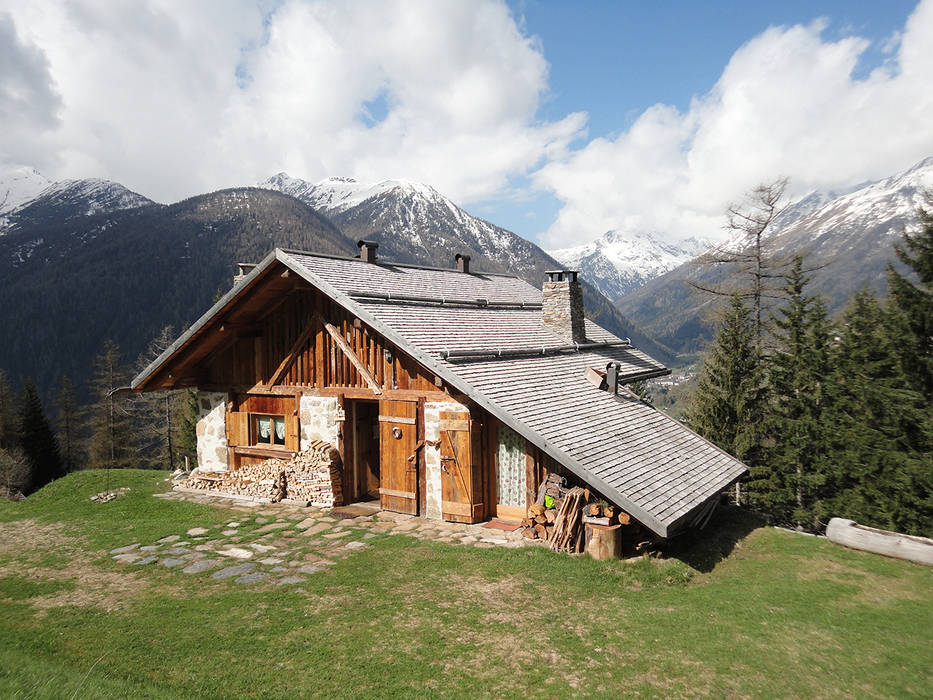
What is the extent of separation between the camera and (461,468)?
11.7 metres

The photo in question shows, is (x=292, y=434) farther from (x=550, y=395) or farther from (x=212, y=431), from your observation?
(x=550, y=395)

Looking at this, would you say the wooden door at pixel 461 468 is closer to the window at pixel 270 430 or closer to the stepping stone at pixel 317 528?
the stepping stone at pixel 317 528

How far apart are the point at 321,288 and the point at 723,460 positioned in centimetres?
1009

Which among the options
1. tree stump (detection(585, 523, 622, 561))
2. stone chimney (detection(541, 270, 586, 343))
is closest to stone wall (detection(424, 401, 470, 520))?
tree stump (detection(585, 523, 622, 561))

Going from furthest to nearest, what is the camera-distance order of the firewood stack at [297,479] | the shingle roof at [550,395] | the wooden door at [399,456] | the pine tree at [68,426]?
the pine tree at [68,426] → the firewood stack at [297,479] → the wooden door at [399,456] → the shingle roof at [550,395]

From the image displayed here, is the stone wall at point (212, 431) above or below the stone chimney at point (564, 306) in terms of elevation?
below

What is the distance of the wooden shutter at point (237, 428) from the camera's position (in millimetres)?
15312

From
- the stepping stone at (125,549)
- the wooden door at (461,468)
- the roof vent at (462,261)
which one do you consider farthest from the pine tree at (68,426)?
the wooden door at (461,468)

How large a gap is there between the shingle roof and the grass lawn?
1307 millimetres

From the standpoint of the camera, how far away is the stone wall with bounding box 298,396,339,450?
45.1 feet

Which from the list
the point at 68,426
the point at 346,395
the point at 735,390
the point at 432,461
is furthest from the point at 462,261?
the point at 68,426

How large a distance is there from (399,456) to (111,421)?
3259 centimetres

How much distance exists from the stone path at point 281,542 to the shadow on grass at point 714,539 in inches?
106

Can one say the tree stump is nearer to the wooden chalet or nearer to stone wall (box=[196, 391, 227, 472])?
the wooden chalet
